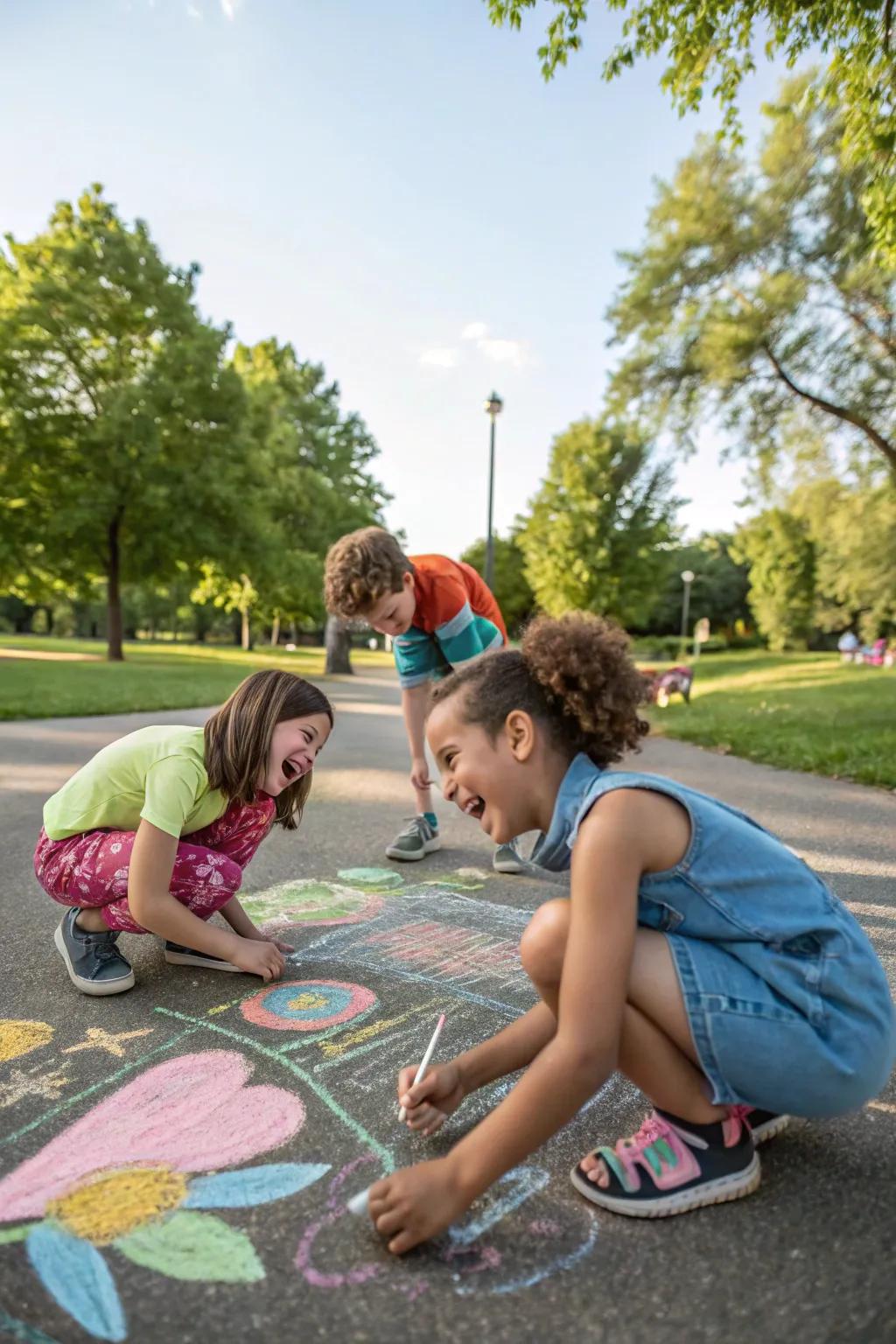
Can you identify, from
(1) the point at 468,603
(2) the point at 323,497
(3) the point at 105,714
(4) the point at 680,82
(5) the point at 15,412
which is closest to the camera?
(1) the point at 468,603

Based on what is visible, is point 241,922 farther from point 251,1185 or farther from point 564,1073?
point 564,1073

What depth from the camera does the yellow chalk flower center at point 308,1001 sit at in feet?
7.48

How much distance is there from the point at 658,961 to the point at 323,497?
23.7 m

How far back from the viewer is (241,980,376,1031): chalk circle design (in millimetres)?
2178

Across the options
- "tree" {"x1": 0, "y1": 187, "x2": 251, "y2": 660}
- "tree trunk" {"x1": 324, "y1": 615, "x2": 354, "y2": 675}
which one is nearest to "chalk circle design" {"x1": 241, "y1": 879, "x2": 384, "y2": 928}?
"tree" {"x1": 0, "y1": 187, "x2": 251, "y2": 660}

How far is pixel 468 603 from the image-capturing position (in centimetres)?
382

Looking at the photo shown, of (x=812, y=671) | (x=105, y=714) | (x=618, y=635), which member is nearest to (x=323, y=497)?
(x=812, y=671)

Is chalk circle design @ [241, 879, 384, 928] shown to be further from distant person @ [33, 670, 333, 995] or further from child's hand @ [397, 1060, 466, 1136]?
child's hand @ [397, 1060, 466, 1136]

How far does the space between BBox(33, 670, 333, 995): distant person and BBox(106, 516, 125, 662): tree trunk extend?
1758 cm

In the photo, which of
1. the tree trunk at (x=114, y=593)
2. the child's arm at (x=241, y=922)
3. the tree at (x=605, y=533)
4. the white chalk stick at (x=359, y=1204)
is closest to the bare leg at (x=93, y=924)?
the child's arm at (x=241, y=922)

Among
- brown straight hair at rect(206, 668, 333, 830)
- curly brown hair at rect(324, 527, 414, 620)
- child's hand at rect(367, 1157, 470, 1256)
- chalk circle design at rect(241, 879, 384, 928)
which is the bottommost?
chalk circle design at rect(241, 879, 384, 928)

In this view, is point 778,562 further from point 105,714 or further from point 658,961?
point 658,961

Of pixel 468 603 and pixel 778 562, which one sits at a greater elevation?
pixel 778 562

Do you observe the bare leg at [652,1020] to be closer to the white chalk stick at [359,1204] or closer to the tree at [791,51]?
the white chalk stick at [359,1204]
